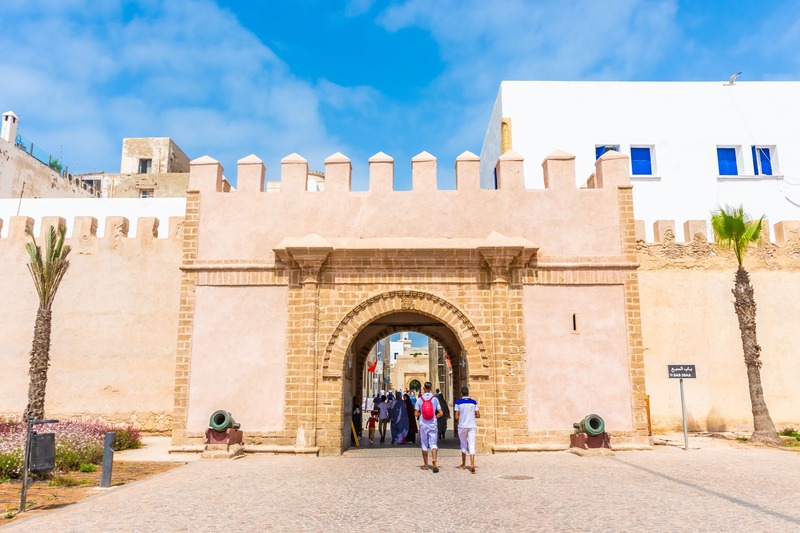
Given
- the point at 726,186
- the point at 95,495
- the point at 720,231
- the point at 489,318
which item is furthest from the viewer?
the point at 726,186

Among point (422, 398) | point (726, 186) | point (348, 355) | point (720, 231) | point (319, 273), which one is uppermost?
point (726, 186)

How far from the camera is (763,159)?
2147 centimetres

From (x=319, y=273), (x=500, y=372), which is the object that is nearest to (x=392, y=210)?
(x=319, y=273)

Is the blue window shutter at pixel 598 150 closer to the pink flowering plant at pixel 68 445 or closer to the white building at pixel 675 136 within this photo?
the white building at pixel 675 136

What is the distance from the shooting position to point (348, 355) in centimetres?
1309

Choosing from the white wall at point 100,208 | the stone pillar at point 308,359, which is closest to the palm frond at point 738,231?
the stone pillar at point 308,359

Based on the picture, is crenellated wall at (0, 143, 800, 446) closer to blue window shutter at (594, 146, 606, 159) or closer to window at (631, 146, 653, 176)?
blue window shutter at (594, 146, 606, 159)

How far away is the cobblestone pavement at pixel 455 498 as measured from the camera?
611 cm

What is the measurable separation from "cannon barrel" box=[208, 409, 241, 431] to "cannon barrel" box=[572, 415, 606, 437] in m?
7.02

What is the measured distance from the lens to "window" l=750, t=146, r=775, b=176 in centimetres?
2133

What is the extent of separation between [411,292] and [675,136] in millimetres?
13893

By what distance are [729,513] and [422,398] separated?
16.9 feet

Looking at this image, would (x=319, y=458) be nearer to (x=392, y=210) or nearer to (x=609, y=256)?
(x=392, y=210)

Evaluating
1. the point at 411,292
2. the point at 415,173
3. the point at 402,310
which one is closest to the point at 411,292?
the point at 411,292
